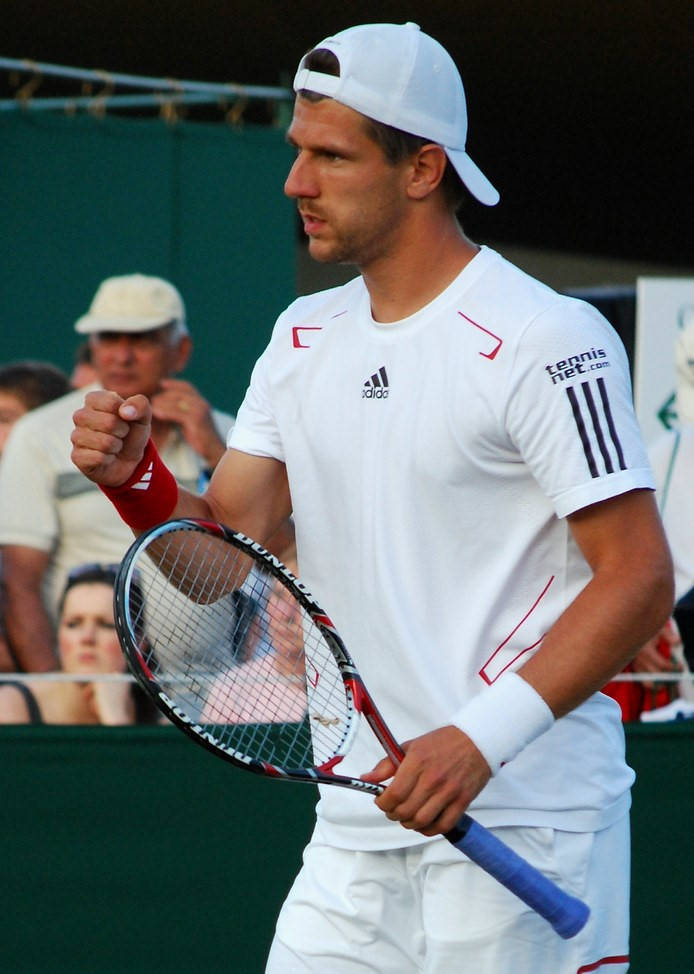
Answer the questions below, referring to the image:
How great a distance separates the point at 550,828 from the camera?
2.60 metres

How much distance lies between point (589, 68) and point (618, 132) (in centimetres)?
79

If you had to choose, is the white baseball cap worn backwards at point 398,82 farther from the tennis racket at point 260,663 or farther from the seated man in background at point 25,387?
the seated man in background at point 25,387

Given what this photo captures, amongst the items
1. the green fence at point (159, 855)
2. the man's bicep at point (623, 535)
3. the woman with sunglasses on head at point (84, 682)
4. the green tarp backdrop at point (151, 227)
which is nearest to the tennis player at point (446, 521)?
the man's bicep at point (623, 535)

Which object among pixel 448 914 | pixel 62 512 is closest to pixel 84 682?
pixel 62 512

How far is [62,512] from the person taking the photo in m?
5.16

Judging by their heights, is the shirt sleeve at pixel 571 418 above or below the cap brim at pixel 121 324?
below

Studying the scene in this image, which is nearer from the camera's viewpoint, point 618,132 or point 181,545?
point 181,545

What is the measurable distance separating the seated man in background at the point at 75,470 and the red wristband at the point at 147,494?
7.70 feet

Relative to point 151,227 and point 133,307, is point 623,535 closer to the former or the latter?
point 133,307

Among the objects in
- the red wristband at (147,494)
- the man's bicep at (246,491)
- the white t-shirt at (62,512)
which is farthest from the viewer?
the white t-shirt at (62,512)

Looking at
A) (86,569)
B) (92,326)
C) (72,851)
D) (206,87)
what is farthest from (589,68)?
(72,851)

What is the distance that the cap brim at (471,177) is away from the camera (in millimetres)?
2781

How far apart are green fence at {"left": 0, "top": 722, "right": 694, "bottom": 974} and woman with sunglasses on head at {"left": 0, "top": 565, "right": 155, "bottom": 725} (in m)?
0.37

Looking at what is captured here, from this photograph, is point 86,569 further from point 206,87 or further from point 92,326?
point 206,87
